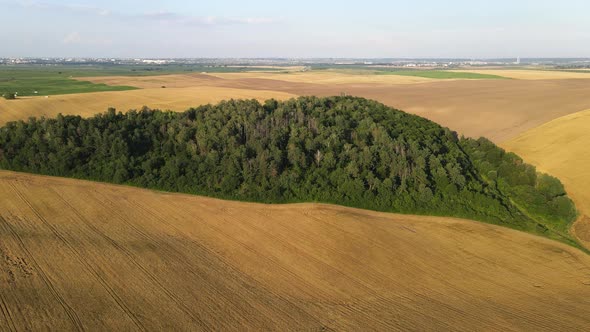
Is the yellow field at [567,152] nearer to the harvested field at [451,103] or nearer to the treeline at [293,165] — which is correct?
the treeline at [293,165]

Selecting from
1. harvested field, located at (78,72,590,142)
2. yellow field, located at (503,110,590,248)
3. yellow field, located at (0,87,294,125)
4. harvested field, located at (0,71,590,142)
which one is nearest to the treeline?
yellow field, located at (503,110,590,248)

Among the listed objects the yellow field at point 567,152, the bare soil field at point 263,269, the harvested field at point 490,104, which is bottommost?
the bare soil field at point 263,269

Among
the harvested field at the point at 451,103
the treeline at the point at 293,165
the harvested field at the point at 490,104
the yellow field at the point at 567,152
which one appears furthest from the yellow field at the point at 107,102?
the yellow field at the point at 567,152

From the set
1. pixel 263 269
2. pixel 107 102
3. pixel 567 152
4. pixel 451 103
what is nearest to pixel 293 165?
pixel 263 269

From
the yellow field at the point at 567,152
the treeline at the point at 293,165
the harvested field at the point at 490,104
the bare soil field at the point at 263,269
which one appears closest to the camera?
the bare soil field at the point at 263,269

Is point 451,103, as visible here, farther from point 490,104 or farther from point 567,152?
point 567,152

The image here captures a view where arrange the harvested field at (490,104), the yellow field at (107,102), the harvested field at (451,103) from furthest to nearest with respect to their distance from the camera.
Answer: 1. the yellow field at (107,102)
2. the harvested field at (451,103)
3. the harvested field at (490,104)

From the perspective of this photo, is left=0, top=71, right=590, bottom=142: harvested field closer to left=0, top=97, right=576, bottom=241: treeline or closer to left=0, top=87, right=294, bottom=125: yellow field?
left=0, top=87, right=294, bottom=125: yellow field
